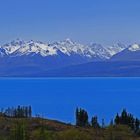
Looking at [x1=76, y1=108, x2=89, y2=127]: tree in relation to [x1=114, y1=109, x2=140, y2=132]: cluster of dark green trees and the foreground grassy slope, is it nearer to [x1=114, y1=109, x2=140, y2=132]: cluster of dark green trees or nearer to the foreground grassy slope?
[x1=114, y1=109, x2=140, y2=132]: cluster of dark green trees

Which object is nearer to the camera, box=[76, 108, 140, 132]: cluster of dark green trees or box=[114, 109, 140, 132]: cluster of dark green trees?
box=[76, 108, 140, 132]: cluster of dark green trees

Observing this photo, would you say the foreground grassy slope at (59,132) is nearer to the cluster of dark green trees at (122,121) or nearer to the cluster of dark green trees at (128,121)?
the cluster of dark green trees at (122,121)

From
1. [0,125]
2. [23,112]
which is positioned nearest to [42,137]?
[0,125]

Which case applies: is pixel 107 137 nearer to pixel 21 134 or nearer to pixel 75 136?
pixel 75 136

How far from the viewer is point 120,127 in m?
106

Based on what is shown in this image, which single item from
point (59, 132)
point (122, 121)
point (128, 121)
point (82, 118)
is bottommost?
point (59, 132)

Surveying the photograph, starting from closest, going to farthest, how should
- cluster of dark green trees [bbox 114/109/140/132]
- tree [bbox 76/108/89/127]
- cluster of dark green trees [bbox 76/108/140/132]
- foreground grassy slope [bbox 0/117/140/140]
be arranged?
foreground grassy slope [bbox 0/117/140/140] < cluster of dark green trees [bbox 76/108/140/132] < cluster of dark green trees [bbox 114/109/140/132] < tree [bbox 76/108/89/127]

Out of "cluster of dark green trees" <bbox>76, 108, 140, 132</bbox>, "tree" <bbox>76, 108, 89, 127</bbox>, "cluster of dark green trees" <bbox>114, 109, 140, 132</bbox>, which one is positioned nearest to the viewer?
"cluster of dark green trees" <bbox>76, 108, 140, 132</bbox>

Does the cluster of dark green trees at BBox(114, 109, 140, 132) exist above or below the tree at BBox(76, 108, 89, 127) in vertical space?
below

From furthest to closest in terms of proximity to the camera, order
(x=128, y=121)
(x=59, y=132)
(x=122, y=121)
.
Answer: (x=122, y=121)
(x=128, y=121)
(x=59, y=132)

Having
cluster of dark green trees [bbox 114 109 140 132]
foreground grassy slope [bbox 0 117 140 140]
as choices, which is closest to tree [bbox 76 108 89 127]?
cluster of dark green trees [bbox 114 109 140 132]

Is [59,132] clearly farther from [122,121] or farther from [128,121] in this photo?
[128,121]

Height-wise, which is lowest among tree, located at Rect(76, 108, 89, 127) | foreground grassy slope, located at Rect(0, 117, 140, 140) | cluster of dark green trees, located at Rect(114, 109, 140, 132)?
foreground grassy slope, located at Rect(0, 117, 140, 140)

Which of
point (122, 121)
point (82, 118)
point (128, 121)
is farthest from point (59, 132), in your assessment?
point (82, 118)
